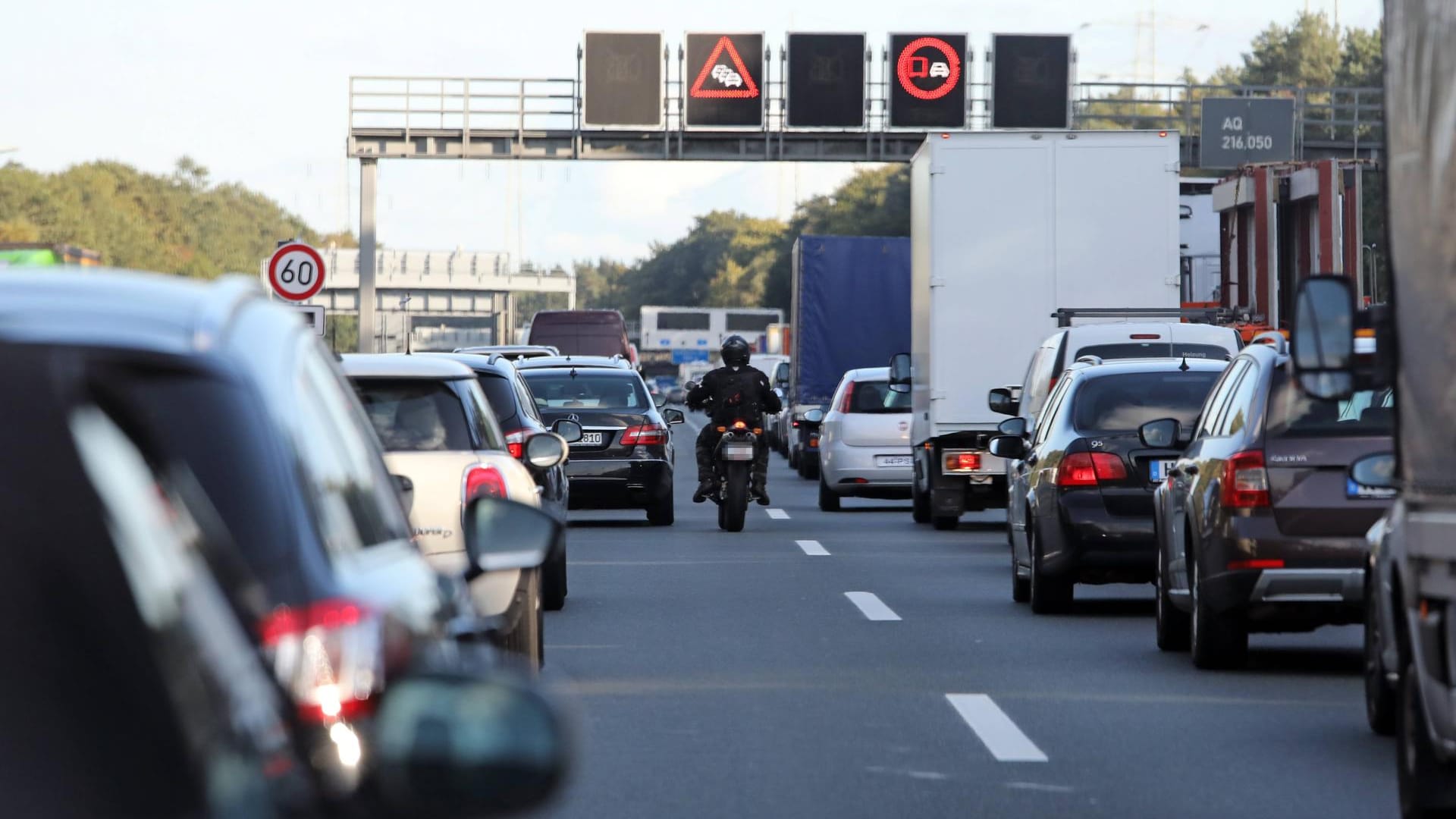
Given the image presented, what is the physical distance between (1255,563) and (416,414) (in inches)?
141

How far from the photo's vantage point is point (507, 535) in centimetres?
480

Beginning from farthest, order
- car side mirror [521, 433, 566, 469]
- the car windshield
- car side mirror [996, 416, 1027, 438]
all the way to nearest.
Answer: the car windshield → car side mirror [996, 416, 1027, 438] → car side mirror [521, 433, 566, 469]

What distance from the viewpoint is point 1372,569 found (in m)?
8.14

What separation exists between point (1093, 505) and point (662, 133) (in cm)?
3688

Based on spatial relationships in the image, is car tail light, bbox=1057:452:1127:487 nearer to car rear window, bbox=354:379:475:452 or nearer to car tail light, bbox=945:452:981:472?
car rear window, bbox=354:379:475:452

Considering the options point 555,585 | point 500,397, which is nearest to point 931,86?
point 500,397

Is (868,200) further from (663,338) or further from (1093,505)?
(1093,505)

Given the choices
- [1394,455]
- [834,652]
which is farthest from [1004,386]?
[1394,455]

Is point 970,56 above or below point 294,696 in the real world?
above

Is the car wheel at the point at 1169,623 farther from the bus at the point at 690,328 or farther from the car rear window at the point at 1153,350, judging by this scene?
the bus at the point at 690,328

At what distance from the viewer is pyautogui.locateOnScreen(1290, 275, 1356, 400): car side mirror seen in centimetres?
644

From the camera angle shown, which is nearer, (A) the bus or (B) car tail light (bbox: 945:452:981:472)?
(B) car tail light (bbox: 945:452:981:472)

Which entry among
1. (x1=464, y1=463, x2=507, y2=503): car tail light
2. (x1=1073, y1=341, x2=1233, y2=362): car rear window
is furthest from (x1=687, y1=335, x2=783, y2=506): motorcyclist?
(x1=464, y1=463, x2=507, y2=503): car tail light

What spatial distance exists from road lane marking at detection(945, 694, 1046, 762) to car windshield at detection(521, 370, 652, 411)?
46.2 ft
